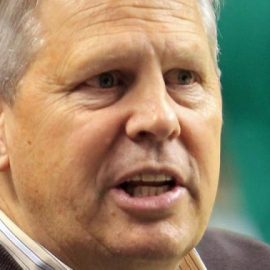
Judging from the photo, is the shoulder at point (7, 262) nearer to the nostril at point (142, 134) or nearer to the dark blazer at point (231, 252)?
the nostril at point (142, 134)

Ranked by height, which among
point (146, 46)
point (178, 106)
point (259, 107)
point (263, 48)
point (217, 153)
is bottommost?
point (259, 107)

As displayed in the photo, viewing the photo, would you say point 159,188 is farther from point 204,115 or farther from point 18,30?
point 18,30

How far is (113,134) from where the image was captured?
1257mm

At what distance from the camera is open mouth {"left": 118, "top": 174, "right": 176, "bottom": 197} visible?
1.25 meters

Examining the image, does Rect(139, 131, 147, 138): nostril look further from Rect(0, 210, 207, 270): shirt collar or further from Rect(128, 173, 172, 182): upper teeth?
Rect(0, 210, 207, 270): shirt collar

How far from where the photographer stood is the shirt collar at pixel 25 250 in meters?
1.38

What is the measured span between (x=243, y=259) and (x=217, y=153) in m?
0.51

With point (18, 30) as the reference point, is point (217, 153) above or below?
below

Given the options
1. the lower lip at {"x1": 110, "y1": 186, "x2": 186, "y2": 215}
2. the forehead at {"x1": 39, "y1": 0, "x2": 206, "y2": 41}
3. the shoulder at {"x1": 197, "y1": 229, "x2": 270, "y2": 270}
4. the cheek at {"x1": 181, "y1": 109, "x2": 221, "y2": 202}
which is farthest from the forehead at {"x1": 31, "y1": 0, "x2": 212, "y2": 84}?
the shoulder at {"x1": 197, "y1": 229, "x2": 270, "y2": 270}

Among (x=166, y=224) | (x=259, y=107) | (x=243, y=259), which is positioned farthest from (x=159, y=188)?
(x=259, y=107)

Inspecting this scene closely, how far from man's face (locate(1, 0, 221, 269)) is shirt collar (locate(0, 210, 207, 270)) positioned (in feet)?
0.09

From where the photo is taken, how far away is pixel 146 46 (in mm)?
1274

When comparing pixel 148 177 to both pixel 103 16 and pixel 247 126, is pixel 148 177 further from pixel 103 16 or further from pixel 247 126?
pixel 247 126

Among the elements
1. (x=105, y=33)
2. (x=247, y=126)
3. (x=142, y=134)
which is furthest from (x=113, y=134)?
(x=247, y=126)
